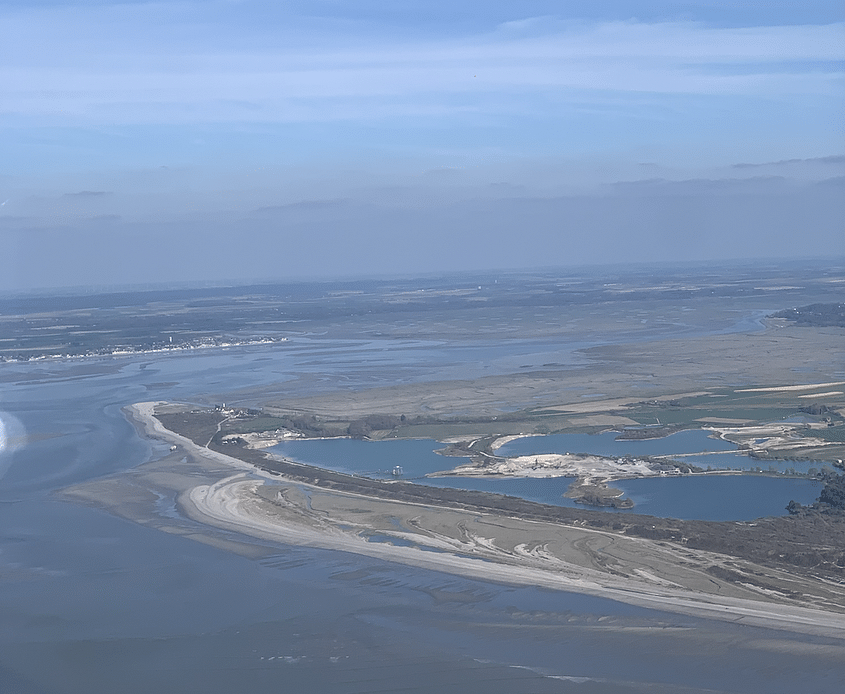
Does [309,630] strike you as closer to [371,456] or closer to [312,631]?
[312,631]

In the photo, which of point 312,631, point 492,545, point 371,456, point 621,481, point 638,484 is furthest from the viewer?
point 371,456

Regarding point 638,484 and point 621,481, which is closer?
point 638,484

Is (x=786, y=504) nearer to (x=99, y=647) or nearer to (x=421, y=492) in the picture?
(x=421, y=492)

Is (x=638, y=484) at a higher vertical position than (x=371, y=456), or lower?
lower

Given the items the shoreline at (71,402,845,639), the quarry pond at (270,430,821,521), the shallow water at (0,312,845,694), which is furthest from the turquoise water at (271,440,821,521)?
the shallow water at (0,312,845,694)

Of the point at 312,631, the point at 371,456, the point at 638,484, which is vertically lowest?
the point at 312,631

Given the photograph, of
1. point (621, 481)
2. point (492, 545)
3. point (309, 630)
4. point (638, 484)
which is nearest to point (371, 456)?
point (621, 481)

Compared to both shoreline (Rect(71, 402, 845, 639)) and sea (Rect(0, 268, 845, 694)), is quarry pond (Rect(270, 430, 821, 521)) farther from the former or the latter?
sea (Rect(0, 268, 845, 694))
